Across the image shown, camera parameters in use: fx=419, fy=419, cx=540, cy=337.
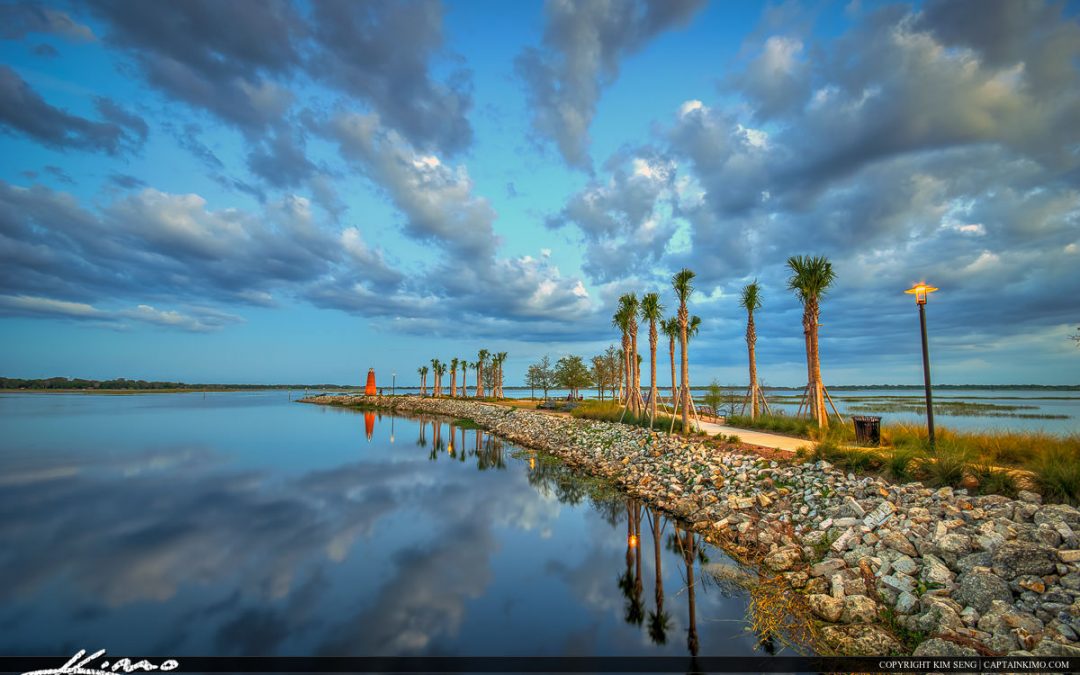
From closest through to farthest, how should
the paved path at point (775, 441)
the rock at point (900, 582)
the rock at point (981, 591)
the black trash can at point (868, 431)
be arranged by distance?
1. the rock at point (981, 591)
2. the rock at point (900, 582)
3. the black trash can at point (868, 431)
4. the paved path at point (775, 441)

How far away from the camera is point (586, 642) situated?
23.6 ft

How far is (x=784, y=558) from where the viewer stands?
30.0ft

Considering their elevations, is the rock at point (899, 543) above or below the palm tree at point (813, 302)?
below

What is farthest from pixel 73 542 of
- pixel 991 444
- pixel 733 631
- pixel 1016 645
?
pixel 991 444

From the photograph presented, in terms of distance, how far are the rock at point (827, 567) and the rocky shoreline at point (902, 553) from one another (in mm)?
27

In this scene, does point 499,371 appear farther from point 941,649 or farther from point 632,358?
point 941,649

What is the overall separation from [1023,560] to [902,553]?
162cm

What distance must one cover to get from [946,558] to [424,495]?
1595 centimetres

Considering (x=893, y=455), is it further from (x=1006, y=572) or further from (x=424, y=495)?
(x=424, y=495)

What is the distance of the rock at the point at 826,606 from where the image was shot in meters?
6.98

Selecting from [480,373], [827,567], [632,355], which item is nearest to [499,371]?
[480,373]

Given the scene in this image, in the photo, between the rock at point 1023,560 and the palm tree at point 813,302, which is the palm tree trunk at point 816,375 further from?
the rock at point 1023,560

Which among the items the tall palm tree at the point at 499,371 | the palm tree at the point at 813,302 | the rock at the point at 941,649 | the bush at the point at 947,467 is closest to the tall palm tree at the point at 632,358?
the palm tree at the point at 813,302

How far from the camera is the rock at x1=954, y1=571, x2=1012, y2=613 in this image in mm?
6168
